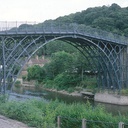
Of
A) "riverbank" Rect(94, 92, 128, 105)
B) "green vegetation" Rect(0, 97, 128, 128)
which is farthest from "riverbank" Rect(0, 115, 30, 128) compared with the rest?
"riverbank" Rect(94, 92, 128, 105)

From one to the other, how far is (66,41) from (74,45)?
10.5 feet

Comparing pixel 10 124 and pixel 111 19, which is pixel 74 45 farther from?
pixel 111 19

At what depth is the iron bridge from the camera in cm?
3241

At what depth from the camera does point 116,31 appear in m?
89.4

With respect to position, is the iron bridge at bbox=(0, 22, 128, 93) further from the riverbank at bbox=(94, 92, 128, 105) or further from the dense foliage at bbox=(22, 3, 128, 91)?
the dense foliage at bbox=(22, 3, 128, 91)

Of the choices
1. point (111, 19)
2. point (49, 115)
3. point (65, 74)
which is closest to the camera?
point (49, 115)

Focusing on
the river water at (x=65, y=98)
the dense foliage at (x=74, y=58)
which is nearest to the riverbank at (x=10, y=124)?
the river water at (x=65, y=98)

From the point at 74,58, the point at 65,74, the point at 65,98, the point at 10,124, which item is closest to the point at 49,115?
the point at 10,124

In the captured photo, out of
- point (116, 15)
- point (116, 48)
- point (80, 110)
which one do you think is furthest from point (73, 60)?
point (80, 110)

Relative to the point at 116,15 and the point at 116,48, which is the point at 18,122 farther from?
the point at 116,15

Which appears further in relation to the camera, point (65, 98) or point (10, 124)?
point (65, 98)

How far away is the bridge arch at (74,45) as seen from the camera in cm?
3259

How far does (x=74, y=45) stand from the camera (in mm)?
50094

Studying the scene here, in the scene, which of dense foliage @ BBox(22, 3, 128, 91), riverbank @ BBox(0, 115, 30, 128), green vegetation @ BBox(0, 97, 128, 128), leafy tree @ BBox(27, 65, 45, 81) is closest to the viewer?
riverbank @ BBox(0, 115, 30, 128)
